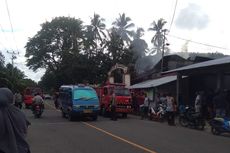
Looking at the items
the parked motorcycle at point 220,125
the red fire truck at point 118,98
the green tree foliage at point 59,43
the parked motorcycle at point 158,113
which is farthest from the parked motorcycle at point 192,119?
the green tree foliage at point 59,43

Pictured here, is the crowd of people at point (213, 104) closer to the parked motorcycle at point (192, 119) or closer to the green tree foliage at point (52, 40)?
the parked motorcycle at point (192, 119)

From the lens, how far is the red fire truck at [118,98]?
31.6m

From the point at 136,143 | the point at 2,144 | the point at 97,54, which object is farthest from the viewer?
the point at 97,54

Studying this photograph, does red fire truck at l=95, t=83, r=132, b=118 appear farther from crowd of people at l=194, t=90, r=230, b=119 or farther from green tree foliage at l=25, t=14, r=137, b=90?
green tree foliage at l=25, t=14, r=137, b=90

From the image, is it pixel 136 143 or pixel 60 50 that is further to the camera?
pixel 60 50

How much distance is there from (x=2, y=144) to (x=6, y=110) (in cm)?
39

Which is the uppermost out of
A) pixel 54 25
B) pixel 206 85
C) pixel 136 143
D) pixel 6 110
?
pixel 54 25

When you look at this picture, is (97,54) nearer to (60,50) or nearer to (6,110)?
(60,50)

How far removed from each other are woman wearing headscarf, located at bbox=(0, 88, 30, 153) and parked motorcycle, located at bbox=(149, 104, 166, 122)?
2258cm

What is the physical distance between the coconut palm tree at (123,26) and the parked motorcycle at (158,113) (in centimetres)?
6080

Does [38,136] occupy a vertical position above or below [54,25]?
below

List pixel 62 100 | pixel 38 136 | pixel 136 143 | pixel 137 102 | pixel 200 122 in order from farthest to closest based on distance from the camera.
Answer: pixel 137 102, pixel 62 100, pixel 200 122, pixel 38 136, pixel 136 143

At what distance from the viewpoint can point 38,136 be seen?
18094 mm

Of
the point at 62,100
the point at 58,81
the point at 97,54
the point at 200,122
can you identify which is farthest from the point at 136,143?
the point at 58,81
